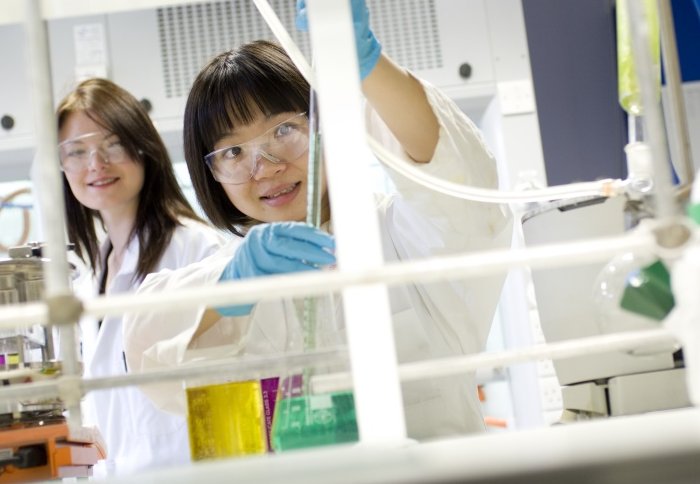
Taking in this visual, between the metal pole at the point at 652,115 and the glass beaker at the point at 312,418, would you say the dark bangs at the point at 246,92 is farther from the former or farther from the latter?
the metal pole at the point at 652,115

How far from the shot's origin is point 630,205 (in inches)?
34.3

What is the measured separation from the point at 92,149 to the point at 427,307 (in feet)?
3.92

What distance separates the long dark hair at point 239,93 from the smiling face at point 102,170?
66cm

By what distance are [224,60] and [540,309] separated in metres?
0.78

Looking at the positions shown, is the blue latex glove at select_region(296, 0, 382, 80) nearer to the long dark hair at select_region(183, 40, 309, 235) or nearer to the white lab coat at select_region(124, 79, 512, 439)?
the white lab coat at select_region(124, 79, 512, 439)

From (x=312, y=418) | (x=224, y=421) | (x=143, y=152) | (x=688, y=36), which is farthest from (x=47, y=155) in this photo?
(x=688, y=36)

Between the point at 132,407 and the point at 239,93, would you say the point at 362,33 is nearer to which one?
the point at 239,93

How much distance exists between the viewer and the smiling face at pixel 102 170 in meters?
2.38

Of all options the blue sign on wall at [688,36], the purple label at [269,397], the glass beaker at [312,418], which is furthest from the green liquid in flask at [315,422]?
the blue sign on wall at [688,36]

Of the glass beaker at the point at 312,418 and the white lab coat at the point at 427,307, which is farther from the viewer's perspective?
the white lab coat at the point at 427,307

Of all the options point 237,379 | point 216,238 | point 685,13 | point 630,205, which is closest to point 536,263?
point 630,205

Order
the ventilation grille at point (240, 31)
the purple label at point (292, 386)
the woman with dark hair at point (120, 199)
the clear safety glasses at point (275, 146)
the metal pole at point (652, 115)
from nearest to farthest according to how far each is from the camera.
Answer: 1. the metal pole at point (652, 115)
2. the purple label at point (292, 386)
3. the clear safety glasses at point (275, 146)
4. the woman with dark hair at point (120, 199)
5. the ventilation grille at point (240, 31)

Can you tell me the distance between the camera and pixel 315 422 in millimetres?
874

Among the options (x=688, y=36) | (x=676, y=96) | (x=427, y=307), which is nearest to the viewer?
(x=676, y=96)
